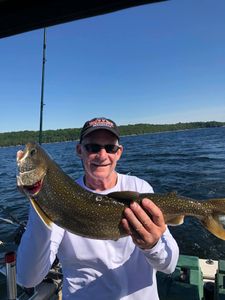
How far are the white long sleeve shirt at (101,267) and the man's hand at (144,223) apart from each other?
0.19m

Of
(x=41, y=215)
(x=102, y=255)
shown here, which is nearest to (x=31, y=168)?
(x=41, y=215)

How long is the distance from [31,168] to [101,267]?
1042 mm

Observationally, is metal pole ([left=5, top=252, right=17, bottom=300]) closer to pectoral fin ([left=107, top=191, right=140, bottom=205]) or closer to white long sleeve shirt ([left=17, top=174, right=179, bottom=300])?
white long sleeve shirt ([left=17, top=174, right=179, bottom=300])

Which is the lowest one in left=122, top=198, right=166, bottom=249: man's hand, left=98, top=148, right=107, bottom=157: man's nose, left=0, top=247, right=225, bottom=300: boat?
left=0, top=247, right=225, bottom=300: boat

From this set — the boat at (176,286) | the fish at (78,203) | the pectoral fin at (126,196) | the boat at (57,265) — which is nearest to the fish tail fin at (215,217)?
the fish at (78,203)

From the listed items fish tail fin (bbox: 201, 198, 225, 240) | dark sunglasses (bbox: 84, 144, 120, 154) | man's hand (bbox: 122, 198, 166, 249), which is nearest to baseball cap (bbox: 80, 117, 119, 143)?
dark sunglasses (bbox: 84, 144, 120, 154)

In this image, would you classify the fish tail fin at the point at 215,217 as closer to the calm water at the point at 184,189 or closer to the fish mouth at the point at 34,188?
the fish mouth at the point at 34,188

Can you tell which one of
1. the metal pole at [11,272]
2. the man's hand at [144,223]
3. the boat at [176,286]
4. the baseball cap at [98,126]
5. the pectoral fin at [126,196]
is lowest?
the boat at [176,286]

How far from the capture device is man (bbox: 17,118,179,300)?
2.31m

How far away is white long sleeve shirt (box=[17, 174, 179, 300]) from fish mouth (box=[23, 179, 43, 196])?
492mm

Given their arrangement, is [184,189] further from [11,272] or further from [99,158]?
[99,158]

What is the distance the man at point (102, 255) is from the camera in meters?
2.31

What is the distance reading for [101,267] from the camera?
2564 mm

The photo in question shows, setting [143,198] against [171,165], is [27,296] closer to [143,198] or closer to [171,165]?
[143,198]
